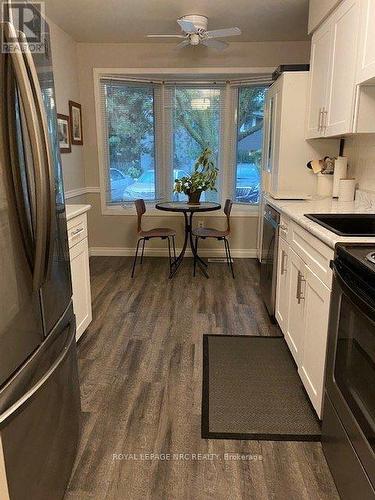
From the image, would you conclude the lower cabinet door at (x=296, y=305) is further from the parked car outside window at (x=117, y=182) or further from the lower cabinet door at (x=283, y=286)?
the parked car outside window at (x=117, y=182)

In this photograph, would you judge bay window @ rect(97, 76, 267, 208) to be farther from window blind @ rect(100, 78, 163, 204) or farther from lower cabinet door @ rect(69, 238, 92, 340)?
Result: lower cabinet door @ rect(69, 238, 92, 340)

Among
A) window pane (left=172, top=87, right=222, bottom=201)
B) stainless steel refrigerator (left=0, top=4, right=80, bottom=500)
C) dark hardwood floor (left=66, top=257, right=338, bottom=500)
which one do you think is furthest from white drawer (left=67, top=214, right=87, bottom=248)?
window pane (left=172, top=87, right=222, bottom=201)

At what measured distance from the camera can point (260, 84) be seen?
471 cm

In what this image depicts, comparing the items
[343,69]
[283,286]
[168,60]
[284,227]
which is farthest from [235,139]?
[283,286]

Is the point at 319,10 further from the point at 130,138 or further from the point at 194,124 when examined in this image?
the point at 130,138

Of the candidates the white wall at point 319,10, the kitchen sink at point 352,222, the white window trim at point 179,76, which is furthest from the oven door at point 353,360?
the white window trim at point 179,76

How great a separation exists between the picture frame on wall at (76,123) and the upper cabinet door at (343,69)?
9.38 ft

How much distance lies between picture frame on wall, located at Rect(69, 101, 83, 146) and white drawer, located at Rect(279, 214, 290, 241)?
284cm

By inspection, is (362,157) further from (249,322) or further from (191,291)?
(191,291)

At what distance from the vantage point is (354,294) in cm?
138

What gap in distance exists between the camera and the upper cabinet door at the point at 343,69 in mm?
2324

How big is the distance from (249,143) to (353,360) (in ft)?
12.9

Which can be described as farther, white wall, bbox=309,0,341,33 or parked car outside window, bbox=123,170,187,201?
parked car outside window, bbox=123,170,187,201

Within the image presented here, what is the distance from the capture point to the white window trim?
456cm
